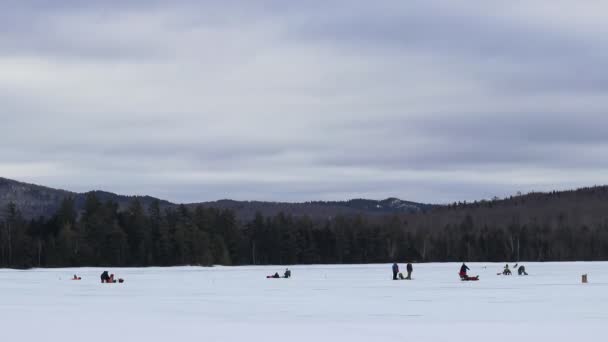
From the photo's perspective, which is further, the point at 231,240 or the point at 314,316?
the point at 231,240

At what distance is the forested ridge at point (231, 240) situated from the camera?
120250 mm

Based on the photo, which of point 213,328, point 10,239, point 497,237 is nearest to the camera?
point 213,328

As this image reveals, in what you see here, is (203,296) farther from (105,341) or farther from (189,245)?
(189,245)

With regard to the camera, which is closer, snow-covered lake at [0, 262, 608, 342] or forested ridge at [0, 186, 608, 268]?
snow-covered lake at [0, 262, 608, 342]

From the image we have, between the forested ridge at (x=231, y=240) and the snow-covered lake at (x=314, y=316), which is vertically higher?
the forested ridge at (x=231, y=240)

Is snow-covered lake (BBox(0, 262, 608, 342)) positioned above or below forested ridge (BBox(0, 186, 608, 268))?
below

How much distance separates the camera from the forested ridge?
395 feet

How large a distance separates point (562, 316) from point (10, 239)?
344 feet

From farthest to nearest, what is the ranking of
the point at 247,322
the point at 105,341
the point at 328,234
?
the point at 328,234 → the point at 247,322 → the point at 105,341

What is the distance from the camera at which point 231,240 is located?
136875mm

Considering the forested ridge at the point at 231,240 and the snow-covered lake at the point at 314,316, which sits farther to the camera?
the forested ridge at the point at 231,240

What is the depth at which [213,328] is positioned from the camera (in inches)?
872

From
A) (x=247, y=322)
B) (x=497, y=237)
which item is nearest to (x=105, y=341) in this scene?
(x=247, y=322)

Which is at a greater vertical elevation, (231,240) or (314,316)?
(231,240)
